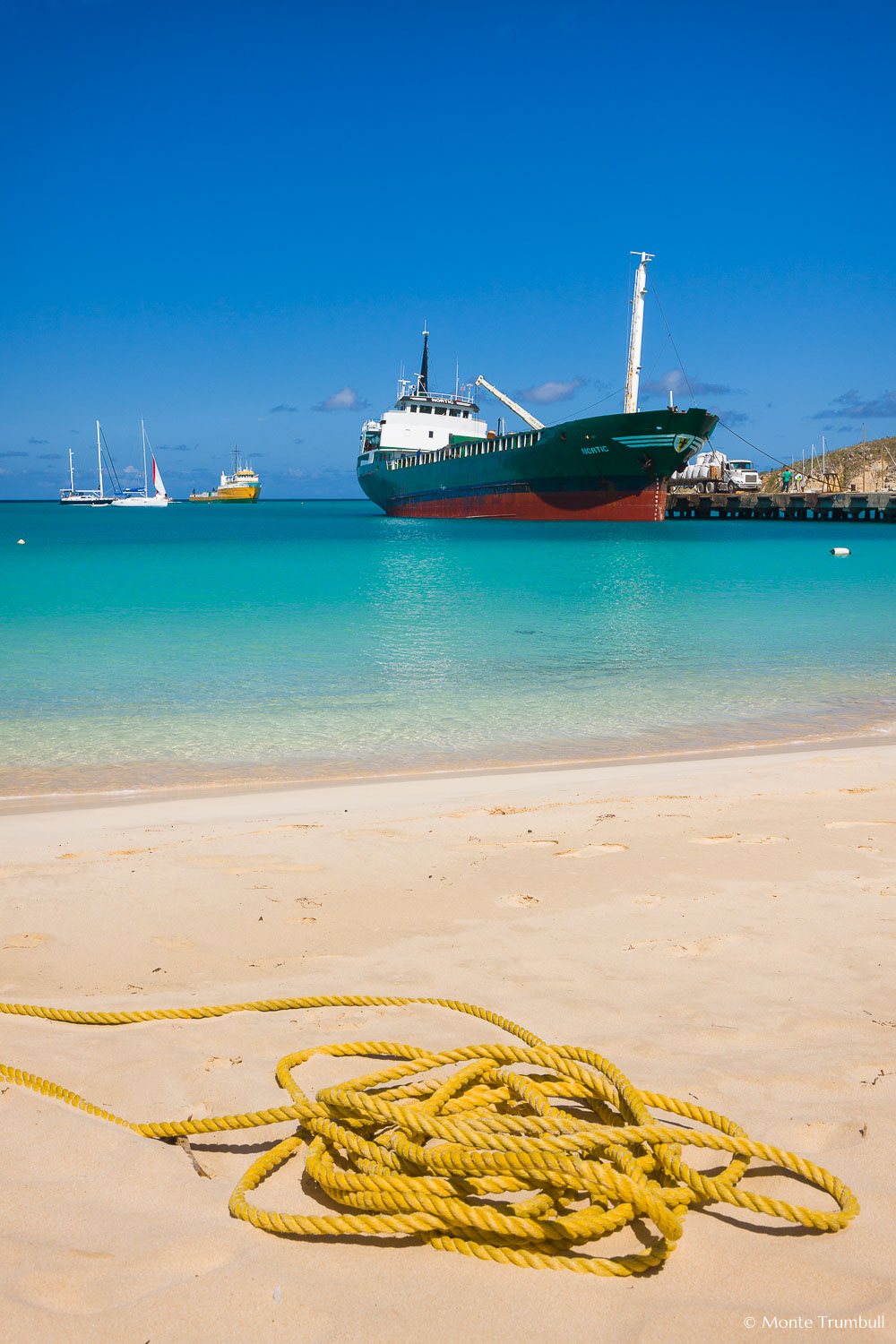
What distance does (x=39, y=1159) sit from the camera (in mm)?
1919

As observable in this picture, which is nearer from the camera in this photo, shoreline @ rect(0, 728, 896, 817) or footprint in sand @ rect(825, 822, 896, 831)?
footprint in sand @ rect(825, 822, 896, 831)

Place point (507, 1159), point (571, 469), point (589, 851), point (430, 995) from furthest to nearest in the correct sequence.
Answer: point (571, 469) → point (589, 851) → point (430, 995) → point (507, 1159)

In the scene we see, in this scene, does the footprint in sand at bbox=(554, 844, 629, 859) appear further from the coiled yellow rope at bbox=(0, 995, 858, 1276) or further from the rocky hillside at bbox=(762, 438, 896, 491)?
the rocky hillside at bbox=(762, 438, 896, 491)

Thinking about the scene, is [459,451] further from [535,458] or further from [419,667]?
[419,667]

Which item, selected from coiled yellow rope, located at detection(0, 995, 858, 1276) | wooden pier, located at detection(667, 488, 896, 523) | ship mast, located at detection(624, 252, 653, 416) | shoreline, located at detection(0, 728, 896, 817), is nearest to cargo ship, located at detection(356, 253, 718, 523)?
ship mast, located at detection(624, 252, 653, 416)

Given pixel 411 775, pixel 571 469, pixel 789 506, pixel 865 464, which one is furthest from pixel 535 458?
pixel 865 464

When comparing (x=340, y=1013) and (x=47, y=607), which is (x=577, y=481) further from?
(x=340, y=1013)

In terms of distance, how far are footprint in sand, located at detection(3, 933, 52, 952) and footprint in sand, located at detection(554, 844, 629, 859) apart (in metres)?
2.33

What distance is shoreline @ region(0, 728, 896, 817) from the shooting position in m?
6.00

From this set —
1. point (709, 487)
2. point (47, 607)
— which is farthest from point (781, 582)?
point (709, 487)

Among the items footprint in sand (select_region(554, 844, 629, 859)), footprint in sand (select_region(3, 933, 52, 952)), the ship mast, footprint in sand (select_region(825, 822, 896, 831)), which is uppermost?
the ship mast

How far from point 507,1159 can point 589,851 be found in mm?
2697

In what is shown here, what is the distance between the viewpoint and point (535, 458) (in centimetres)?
4406

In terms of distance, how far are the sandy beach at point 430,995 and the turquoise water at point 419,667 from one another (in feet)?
5.15
